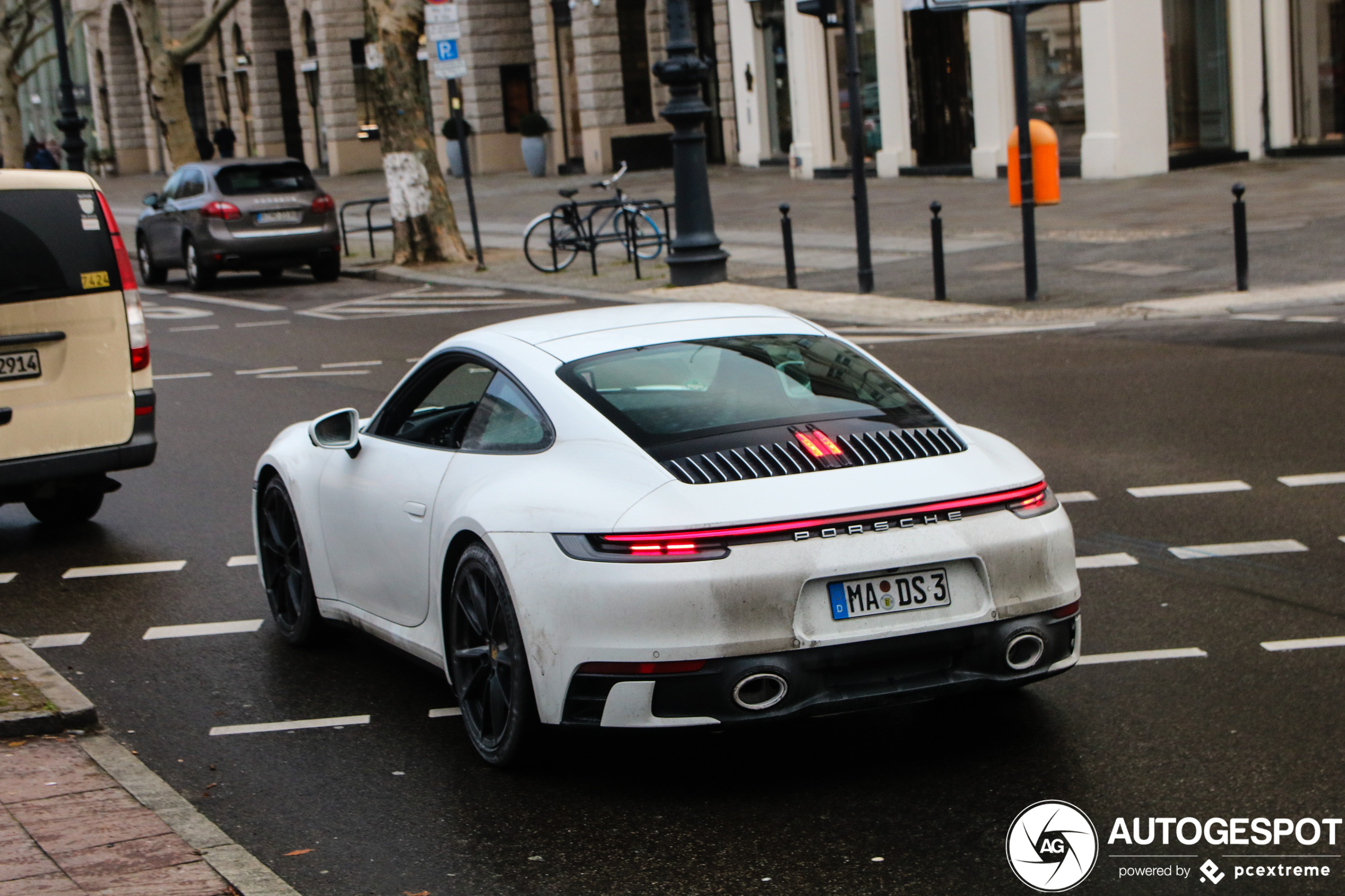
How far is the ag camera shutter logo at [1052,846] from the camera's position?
4.24 metres

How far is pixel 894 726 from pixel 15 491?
543 centimetres

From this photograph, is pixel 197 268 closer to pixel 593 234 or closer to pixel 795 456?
pixel 593 234

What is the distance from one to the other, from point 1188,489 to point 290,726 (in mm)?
4744

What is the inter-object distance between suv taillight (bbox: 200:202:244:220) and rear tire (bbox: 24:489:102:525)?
47.7ft

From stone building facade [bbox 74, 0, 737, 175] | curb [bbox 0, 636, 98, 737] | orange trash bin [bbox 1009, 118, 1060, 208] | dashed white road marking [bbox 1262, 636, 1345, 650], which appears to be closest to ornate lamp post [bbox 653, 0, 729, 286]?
orange trash bin [bbox 1009, 118, 1060, 208]

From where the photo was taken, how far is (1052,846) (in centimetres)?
441

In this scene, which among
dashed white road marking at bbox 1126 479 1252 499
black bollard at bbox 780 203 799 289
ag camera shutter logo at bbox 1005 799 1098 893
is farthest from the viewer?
black bollard at bbox 780 203 799 289

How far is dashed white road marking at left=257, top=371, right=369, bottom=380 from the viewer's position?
14.9 m

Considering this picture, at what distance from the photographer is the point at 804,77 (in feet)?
119

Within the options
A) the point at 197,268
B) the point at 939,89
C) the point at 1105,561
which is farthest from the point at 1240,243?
the point at 939,89

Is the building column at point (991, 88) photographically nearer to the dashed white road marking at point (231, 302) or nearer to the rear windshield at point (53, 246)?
the dashed white road marking at point (231, 302)

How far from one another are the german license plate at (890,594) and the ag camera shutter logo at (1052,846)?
61cm

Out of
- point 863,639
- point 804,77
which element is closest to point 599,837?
point 863,639

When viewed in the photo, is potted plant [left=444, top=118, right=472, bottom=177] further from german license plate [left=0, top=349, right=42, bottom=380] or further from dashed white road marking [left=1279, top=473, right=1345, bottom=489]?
dashed white road marking [left=1279, top=473, right=1345, bottom=489]
